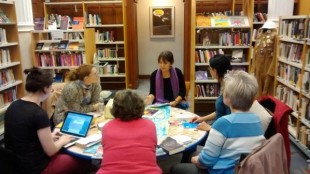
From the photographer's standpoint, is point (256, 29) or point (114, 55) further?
point (114, 55)

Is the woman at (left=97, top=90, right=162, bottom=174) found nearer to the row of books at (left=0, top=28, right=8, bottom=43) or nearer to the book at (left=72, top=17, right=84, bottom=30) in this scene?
the row of books at (left=0, top=28, right=8, bottom=43)

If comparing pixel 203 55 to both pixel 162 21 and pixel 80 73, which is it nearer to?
pixel 80 73

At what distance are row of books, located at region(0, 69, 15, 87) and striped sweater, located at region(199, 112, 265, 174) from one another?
375 centimetres

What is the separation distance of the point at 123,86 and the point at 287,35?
4213 mm

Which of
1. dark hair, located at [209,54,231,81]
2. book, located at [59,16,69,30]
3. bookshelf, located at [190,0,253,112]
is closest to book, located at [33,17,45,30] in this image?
book, located at [59,16,69,30]

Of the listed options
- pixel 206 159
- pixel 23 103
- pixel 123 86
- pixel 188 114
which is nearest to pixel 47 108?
pixel 23 103

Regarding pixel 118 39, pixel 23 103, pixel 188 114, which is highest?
pixel 118 39

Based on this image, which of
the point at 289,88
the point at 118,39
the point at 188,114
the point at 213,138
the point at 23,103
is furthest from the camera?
the point at 118,39

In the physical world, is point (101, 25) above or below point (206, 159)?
above

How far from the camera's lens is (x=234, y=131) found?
5.44 ft

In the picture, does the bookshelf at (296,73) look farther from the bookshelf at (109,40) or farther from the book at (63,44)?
the book at (63,44)

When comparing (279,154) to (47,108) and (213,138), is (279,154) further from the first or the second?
(47,108)

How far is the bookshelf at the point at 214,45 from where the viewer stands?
4871 millimetres

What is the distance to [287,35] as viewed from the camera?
3.95 metres
